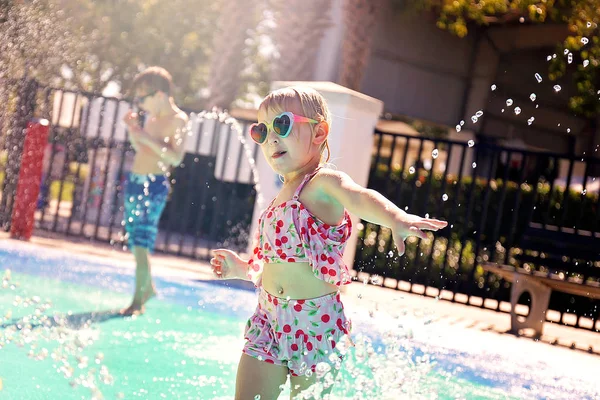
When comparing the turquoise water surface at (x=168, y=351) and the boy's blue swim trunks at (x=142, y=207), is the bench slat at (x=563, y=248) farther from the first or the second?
the boy's blue swim trunks at (x=142, y=207)

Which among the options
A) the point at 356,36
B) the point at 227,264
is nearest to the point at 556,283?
the point at 227,264

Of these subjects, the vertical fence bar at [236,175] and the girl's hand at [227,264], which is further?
the vertical fence bar at [236,175]

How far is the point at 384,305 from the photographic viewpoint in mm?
8117

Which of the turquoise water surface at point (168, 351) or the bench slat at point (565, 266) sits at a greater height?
the bench slat at point (565, 266)

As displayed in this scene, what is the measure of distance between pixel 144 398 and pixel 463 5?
11.9 meters

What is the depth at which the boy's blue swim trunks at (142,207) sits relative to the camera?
617 cm

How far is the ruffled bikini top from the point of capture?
308 cm

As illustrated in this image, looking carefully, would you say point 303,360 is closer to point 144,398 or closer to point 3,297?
point 144,398

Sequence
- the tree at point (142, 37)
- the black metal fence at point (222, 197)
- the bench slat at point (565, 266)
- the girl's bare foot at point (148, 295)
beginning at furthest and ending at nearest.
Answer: the tree at point (142, 37) → the black metal fence at point (222, 197) → the bench slat at point (565, 266) → the girl's bare foot at point (148, 295)

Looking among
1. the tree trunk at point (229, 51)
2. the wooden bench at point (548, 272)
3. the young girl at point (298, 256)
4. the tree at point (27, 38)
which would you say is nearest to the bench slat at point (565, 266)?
the wooden bench at point (548, 272)

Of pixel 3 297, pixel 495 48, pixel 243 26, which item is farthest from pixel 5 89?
pixel 495 48

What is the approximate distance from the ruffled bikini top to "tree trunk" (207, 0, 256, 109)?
14991mm

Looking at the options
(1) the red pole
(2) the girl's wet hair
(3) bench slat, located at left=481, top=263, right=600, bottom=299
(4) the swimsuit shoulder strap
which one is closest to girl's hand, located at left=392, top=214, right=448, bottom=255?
(4) the swimsuit shoulder strap

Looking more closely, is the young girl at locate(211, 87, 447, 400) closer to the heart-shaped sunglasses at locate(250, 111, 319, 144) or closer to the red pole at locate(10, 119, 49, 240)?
the heart-shaped sunglasses at locate(250, 111, 319, 144)
